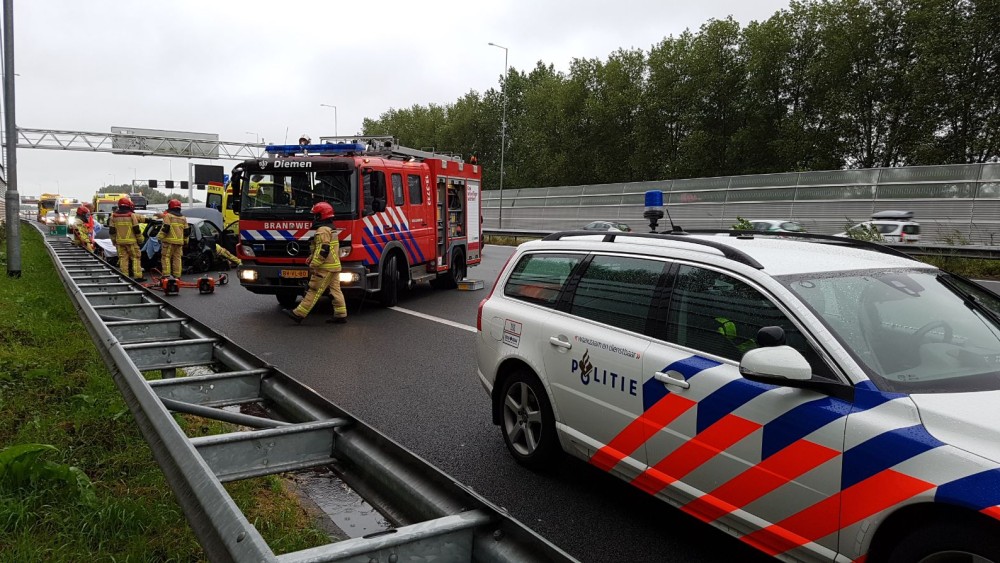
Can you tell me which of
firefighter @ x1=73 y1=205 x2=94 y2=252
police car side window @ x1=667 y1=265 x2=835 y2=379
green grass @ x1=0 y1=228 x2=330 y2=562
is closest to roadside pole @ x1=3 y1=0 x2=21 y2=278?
firefighter @ x1=73 y1=205 x2=94 y2=252

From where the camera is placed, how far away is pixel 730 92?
45500 millimetres

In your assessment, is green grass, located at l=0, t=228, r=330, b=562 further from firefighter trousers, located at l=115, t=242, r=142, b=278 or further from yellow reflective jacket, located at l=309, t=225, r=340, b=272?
firefighter trousers, located at l=115, t=242, r=142, b=278

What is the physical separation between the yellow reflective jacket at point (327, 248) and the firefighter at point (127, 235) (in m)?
7.01

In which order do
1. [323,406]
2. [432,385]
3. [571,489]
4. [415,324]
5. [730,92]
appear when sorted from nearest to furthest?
[323,406]
[571,489]
[432,385]
[415,324]
[730,92]

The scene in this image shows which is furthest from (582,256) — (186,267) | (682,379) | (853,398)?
(186,267)

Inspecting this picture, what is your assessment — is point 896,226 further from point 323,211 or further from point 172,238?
point 172,238

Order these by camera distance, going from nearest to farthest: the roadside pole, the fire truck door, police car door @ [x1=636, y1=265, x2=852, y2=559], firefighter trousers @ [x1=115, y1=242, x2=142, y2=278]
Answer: police car door @ [x1=636, y1=265, x2=852, y2=559], the roadside pole, the fire truck door, firefighter trousers @ [x1=115, y1=242, x2=142, y2=278]

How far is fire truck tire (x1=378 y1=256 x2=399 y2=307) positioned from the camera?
Result: 11.8 m

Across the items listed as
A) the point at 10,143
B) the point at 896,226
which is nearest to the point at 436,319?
the point at 10,143

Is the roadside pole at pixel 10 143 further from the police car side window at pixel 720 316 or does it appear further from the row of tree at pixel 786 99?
the row of tree at pixel 786 99

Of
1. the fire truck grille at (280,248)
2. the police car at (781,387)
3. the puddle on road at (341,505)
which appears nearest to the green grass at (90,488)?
the puddle on road at (341,505)

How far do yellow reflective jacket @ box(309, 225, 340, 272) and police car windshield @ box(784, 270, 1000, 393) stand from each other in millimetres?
7864

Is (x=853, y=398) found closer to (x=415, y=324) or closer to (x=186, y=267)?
(x=415, y=324)

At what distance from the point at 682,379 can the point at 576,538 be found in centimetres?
102
